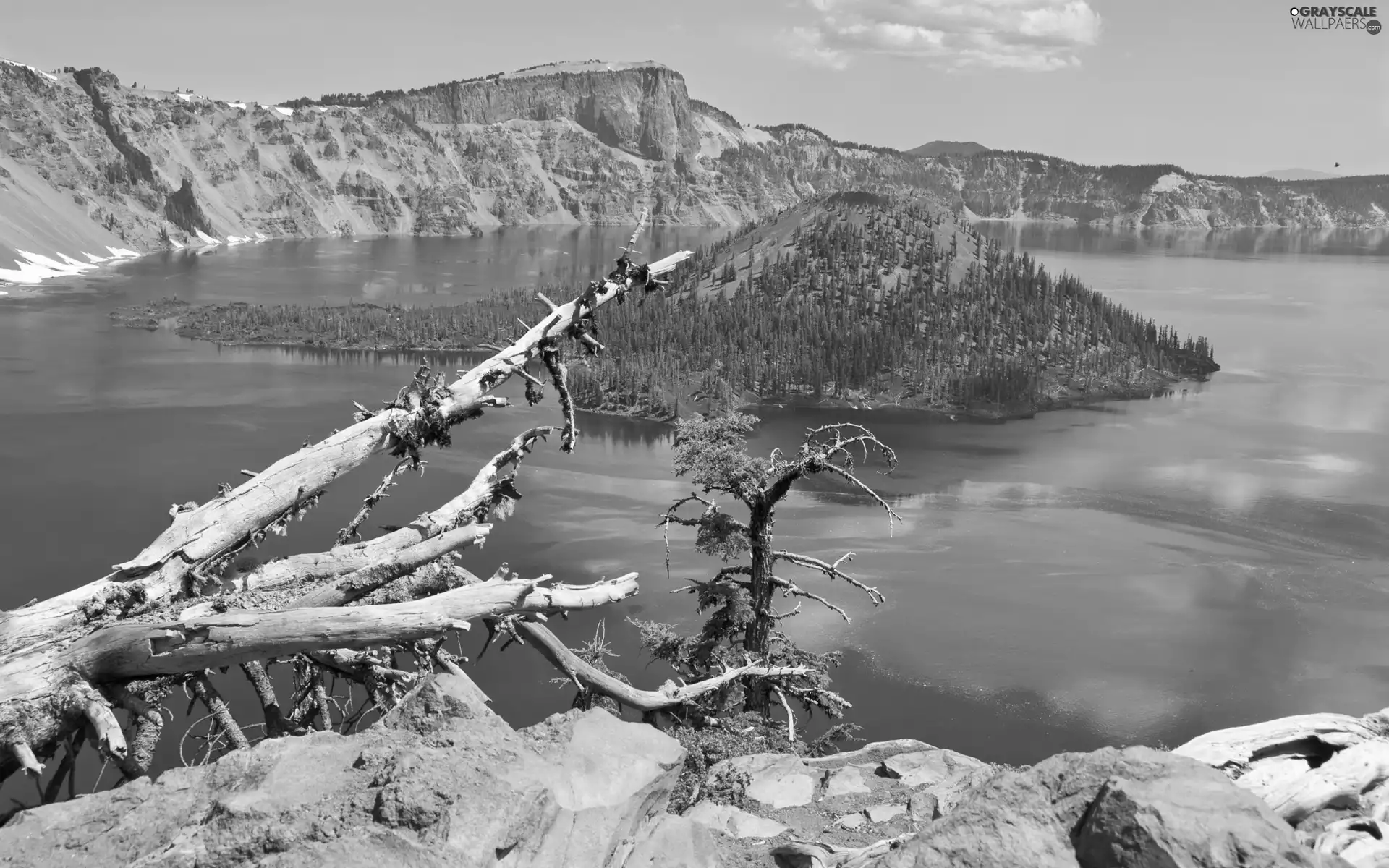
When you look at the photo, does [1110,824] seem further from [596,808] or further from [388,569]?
[388,569]

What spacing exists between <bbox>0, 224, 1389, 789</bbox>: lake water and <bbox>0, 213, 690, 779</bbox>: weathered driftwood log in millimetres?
29402

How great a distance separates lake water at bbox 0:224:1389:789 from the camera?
145ft

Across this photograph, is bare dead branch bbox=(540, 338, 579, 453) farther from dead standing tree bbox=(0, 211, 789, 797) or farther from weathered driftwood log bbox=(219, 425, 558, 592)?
weathered driftwood log bbox=(219, 425, 558, 592)

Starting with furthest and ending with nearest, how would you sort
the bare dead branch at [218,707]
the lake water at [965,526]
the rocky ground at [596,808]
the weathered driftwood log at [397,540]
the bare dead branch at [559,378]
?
1. the lake water at [965,526]
2. the bare dead branch at [559,378]
3. the weathered driftwood log at [397,540]
4. the bare dead branch at [218,707]
5. the rocky ground at [596,808]

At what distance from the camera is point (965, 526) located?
2635 inches

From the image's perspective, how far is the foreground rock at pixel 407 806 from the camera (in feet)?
21.4

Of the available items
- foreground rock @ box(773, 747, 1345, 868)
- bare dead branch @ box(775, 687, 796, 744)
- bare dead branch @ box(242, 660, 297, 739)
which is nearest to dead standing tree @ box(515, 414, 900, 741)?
bare dead branch @ box(775, 687, 796, 744)

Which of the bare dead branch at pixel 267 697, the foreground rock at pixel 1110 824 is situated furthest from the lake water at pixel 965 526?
the foreground rock at pixel 1110 824

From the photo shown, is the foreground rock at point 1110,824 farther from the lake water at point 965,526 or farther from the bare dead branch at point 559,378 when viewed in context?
the lake water at point 965,526

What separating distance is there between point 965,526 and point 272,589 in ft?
200

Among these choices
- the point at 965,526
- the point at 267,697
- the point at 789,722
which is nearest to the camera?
the point at 267,697

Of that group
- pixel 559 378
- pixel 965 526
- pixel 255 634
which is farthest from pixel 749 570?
pixel 965 526

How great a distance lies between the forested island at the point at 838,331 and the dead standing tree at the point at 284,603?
91.7m

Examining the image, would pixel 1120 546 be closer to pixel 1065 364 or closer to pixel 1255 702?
pixel 1255 702
